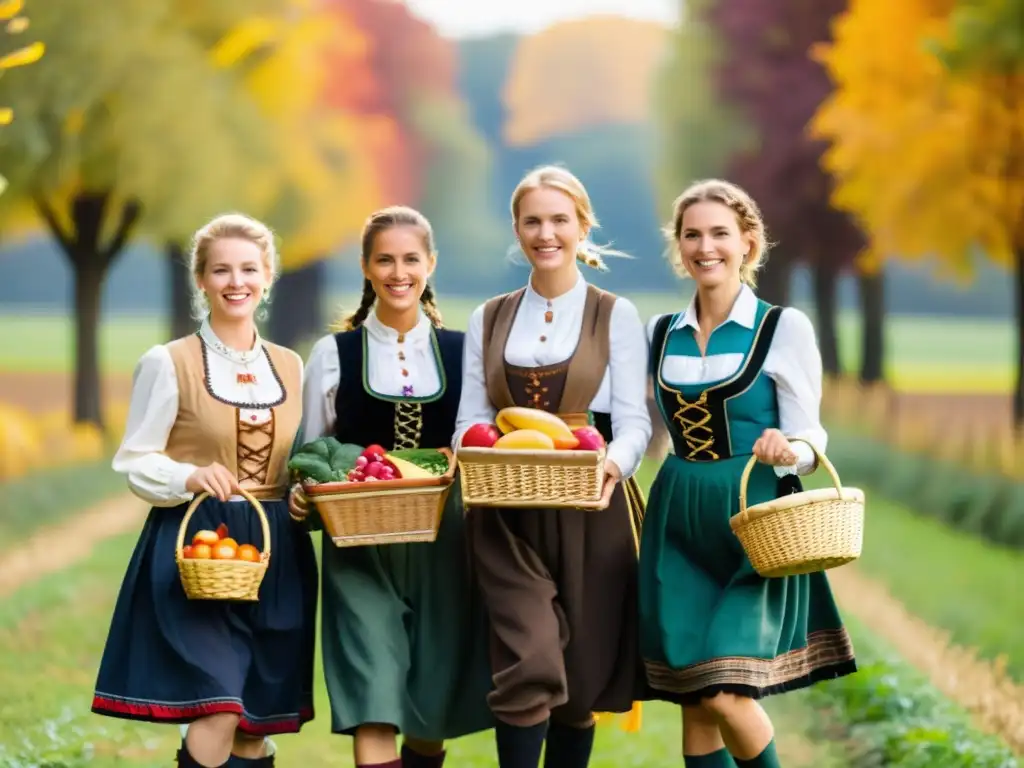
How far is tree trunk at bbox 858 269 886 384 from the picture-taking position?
540 inches

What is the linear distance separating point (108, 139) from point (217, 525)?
8368mm

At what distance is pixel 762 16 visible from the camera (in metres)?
15.3

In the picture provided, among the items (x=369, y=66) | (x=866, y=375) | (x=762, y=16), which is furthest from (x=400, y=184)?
(x=866, y=375)

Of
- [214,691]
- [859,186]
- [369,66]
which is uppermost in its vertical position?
[369,66]

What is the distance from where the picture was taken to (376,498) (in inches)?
157

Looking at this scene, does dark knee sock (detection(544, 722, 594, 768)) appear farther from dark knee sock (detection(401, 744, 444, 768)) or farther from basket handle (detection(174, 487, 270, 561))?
basket handle (detection(174, 487, 270, 561))

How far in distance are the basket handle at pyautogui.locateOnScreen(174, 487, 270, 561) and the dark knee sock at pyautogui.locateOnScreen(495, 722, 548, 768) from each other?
83cm

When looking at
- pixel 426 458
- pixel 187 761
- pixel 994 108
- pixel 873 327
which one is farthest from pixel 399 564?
pixel 873 327

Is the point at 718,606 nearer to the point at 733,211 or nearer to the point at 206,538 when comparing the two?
the point at 733,211

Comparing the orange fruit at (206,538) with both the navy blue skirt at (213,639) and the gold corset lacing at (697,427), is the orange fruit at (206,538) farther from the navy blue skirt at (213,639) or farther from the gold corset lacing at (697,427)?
the gold corset lacing at (697,427)

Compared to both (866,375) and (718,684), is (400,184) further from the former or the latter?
(718,684)

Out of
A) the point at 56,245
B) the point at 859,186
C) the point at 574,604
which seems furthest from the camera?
the point at 56,245

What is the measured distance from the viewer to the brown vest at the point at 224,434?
166 inches

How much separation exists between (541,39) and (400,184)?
248cm
